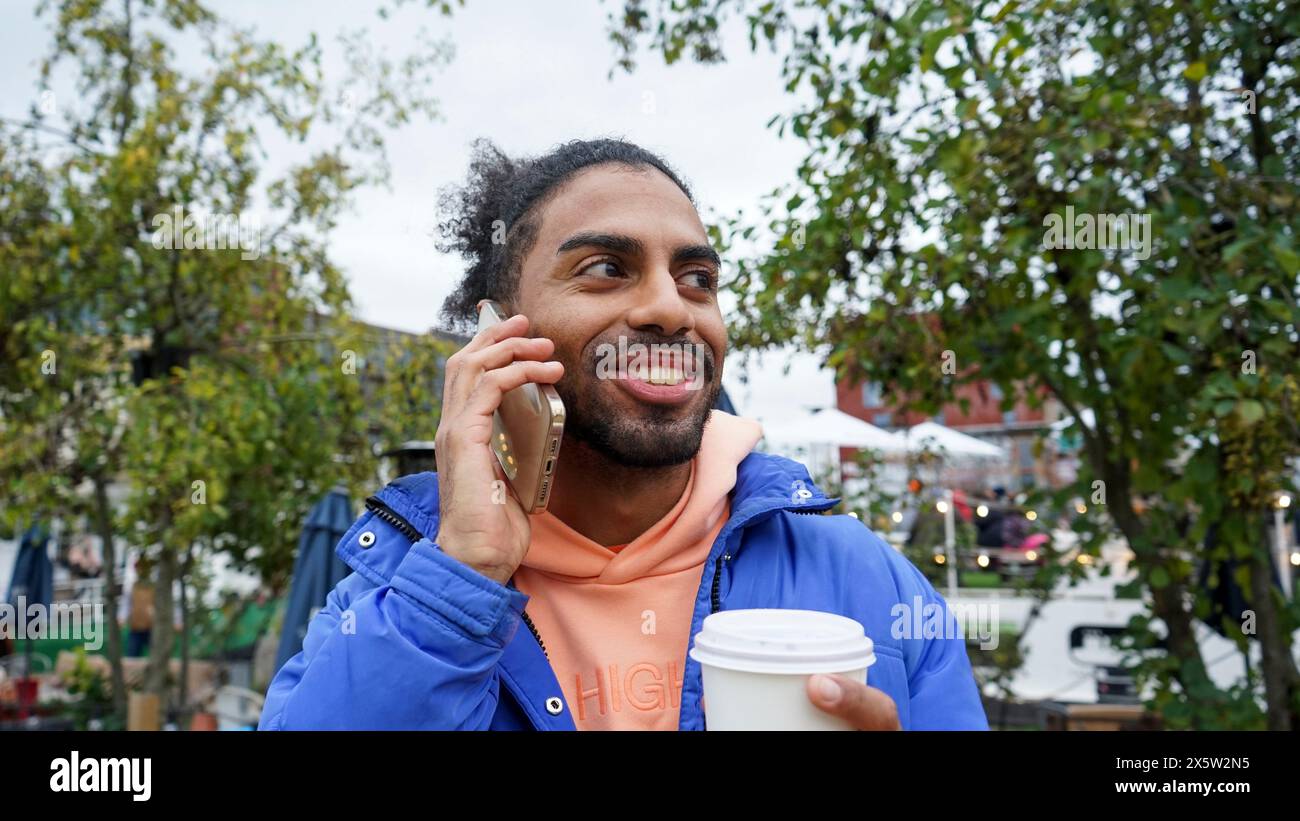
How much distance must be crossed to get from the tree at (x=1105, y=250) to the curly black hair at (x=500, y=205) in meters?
1.41

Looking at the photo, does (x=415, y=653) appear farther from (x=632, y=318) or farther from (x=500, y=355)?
(x=632, y=318)

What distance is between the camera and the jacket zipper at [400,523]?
126 centimetres

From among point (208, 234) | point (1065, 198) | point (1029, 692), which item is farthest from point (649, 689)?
point (1029, 692)

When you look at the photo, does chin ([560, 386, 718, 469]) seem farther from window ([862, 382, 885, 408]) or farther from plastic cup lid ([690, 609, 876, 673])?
window ([862, 382, 885, 408])

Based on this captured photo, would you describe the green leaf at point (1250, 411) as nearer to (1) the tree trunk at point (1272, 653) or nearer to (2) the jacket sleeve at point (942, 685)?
(1) the tree trunk at point (1272, 653)

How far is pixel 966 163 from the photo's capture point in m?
2.75

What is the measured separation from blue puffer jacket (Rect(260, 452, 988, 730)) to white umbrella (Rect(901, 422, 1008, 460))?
322cm

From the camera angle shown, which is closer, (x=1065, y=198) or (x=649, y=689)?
(x=649, y=689)

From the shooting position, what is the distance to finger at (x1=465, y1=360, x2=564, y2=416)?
120 centimetres

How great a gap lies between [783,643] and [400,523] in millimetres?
661

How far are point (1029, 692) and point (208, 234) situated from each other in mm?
5661

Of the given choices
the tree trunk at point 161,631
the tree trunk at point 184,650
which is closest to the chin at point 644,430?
the tree trunk at point 161,631
